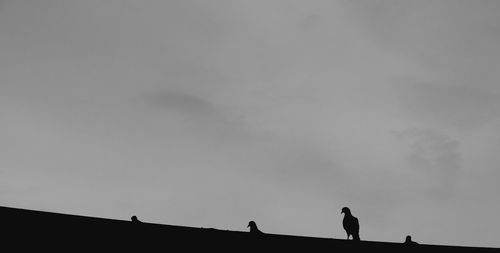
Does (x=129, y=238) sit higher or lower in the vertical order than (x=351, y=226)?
lower

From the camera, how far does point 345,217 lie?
1545 cm

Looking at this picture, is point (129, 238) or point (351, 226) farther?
Result: point (351, 226)

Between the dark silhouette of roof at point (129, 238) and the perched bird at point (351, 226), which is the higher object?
the perched bird at point (351, 226)

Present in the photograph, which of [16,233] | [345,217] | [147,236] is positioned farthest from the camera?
[345,217]

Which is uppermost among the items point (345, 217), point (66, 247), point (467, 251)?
point (345, 217)

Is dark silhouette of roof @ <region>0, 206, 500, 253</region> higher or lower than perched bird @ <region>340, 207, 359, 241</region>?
lower

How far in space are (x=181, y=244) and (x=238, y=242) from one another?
42.0 inches

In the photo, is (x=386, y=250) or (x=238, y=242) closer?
(x=238, y=242)

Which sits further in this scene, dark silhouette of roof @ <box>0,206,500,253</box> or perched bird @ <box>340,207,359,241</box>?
perched bird @ <box>340,207,359,241</box>

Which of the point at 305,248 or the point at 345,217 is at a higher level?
the point at 345,217

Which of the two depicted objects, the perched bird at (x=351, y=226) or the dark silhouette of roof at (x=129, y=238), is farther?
the perched bird at (x=351, y=226)

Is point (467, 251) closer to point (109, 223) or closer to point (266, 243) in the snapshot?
point (266, 243)

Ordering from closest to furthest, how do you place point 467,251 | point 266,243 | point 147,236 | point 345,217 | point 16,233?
point 16,233, point 147,236, point 266,243, point 467,251, point 345,217

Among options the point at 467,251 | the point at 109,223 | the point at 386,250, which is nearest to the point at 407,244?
the point at 386,250
